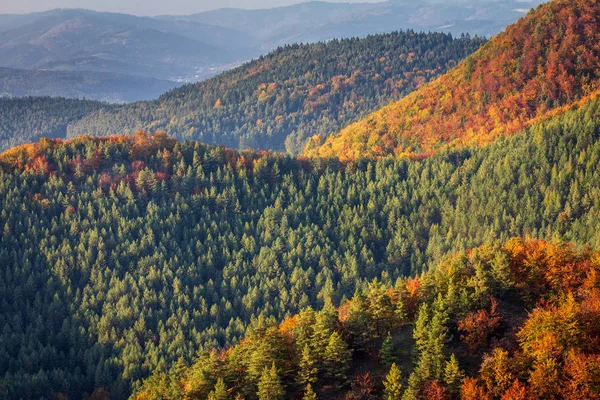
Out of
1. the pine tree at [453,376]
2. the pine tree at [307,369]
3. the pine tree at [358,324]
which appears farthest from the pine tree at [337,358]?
the pine tree at [453,376]

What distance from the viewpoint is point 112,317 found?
181 m

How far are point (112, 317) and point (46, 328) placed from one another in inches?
596

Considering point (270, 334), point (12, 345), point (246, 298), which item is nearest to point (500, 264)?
point (270, 334)

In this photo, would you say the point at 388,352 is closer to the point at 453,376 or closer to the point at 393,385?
the point at 393,385

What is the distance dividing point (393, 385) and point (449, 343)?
12396 mm

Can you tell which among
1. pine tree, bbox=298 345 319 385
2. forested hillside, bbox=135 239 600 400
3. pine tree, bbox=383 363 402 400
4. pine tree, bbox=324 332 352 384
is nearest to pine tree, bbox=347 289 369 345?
forested hillside, bbox=135 239 600 400

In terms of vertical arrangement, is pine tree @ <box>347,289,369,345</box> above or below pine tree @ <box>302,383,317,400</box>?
above

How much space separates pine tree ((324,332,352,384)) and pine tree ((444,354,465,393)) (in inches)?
557

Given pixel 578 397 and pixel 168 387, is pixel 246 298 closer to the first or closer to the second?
pixel 168 387

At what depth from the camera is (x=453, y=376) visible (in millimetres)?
92188

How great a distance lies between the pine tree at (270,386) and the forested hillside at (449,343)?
13cm

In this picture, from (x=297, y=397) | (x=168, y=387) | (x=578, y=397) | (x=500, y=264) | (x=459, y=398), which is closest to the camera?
(x=578, y=397)

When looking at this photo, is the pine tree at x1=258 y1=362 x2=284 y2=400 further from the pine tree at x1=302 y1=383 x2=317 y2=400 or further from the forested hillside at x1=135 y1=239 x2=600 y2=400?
the pine tree at x1=302 y1=383 x2=317 y2=400

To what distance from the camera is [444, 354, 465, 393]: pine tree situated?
92188mm
